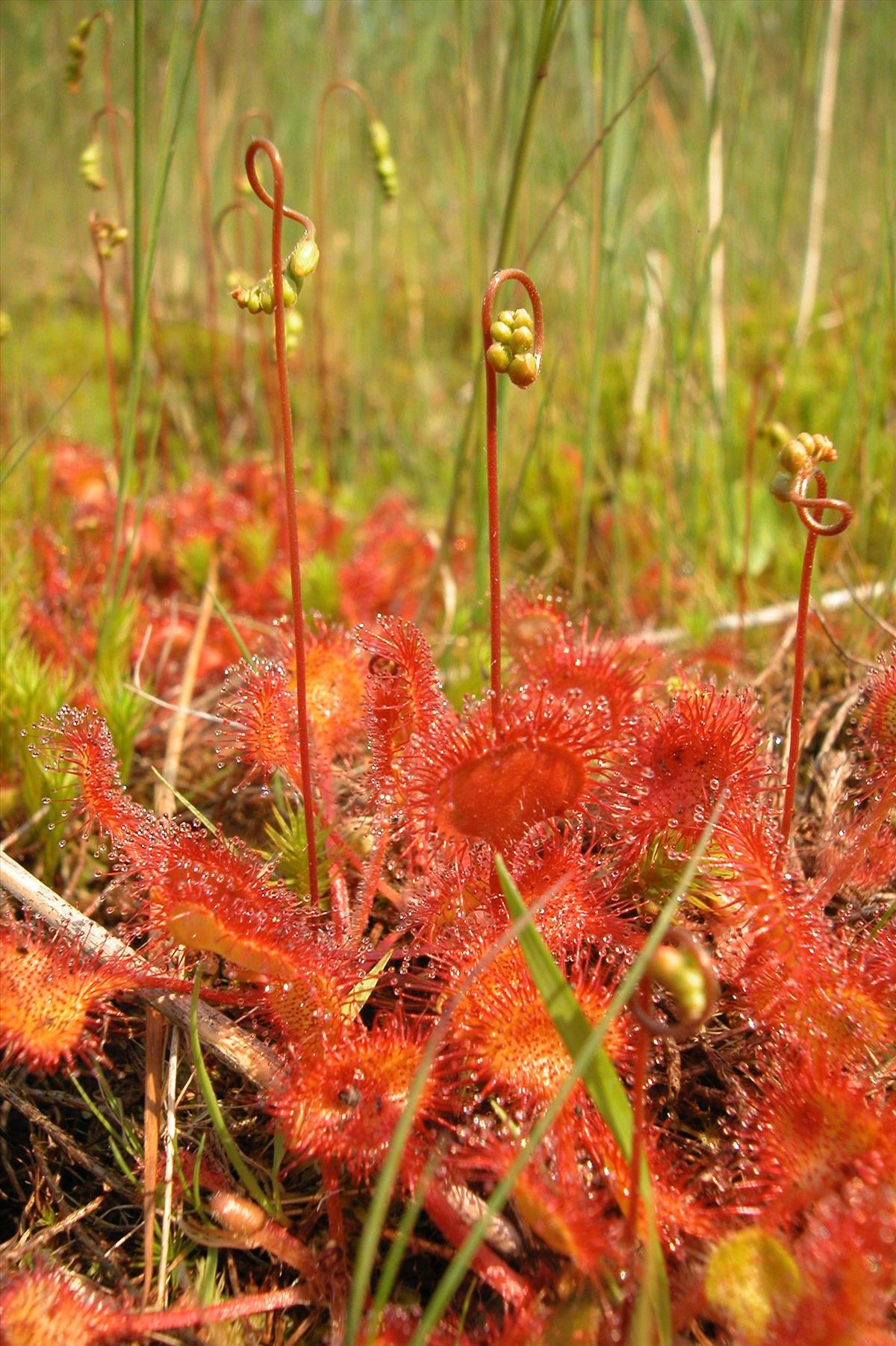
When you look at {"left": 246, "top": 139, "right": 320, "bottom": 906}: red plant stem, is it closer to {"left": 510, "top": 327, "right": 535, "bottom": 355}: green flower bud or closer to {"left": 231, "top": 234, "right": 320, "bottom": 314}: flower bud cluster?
{"left": 231, "top": 234, "right": 320, "bottom": 314}: flower bud cluster

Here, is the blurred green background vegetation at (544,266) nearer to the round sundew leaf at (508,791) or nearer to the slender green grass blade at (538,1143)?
the round sundew leaf at (508,791)

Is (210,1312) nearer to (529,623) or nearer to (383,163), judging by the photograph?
(529,623)

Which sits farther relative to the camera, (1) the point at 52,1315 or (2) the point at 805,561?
(2) the point at 805,561

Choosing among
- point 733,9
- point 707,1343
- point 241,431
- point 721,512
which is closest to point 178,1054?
point 707,1343

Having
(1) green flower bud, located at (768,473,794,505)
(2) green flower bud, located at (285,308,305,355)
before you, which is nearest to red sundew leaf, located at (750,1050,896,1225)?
(1) green flower bud, located at (768,473,794,505)

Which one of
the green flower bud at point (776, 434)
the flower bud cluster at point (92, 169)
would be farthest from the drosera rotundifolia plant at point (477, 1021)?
the flower bud cluster at point (92, 169)

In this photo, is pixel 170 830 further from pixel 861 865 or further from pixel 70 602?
pixel 70 602

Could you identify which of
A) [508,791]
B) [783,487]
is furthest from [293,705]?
[783,487]
